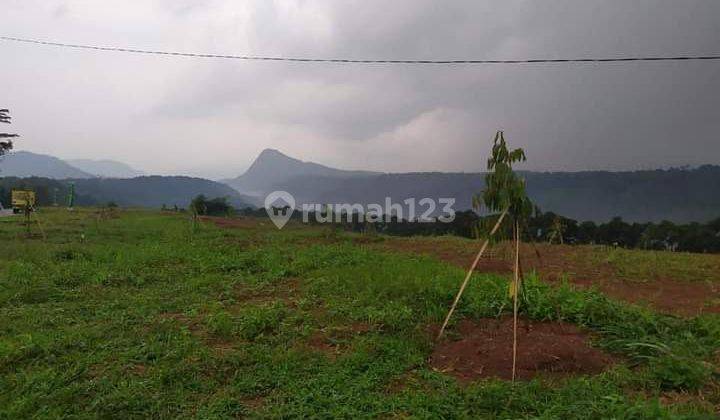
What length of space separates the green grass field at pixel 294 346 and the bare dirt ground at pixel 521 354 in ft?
0.50

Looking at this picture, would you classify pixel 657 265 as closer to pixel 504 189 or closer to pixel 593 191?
pixel 504 189

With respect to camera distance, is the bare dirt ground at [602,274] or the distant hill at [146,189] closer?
the bare dirt ground at [602,274]

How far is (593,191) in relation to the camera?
32219 mm

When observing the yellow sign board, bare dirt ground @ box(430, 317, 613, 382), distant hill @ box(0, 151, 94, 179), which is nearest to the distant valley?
the yellow sign board

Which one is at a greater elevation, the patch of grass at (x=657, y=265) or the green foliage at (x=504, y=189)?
the green foliage at (x=504, y=189)

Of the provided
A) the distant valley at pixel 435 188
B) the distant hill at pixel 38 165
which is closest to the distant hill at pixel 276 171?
the distant valley at pixel 435 188

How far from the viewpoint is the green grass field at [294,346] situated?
8.88ft

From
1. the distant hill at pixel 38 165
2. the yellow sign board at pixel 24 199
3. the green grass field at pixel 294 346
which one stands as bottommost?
the green grass field at pixel 294 346

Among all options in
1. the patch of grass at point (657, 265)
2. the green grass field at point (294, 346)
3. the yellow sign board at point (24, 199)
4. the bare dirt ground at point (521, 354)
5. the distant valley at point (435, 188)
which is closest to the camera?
the green grass field at point (294, 346)

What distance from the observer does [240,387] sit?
117 inches

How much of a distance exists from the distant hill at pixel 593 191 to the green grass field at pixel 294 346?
16630mm

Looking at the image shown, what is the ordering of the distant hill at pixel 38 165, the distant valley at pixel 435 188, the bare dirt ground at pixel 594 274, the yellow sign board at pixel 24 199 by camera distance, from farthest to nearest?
the distant hill at pixel 38 165
the distant valley at pixel 435 188
the yellow sign board at pixel 24 199
the bare dirt ground at pixel 594 274

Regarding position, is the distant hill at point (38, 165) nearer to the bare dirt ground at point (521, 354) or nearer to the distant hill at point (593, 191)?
the distant hill at point (593, 191)

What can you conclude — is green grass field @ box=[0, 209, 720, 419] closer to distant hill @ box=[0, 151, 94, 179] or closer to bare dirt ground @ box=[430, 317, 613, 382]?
bare dirt ground @ box=[430, 317, 613, 382]
